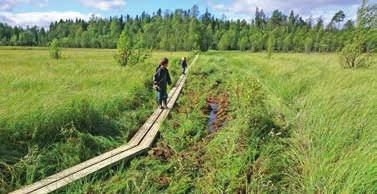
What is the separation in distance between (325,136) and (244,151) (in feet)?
4.78

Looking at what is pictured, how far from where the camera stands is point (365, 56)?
17281mm

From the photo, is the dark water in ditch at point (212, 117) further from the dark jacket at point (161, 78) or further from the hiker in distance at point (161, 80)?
the dark jacket at point (161, 78)

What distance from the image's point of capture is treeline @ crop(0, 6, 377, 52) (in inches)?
3086

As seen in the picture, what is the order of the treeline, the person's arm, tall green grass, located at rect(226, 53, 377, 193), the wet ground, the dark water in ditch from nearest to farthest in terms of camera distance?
tall green grass, located at rect(226, 53, 377, 193) < the dark water in ditch < the wet ground < the person's arm < the treeline

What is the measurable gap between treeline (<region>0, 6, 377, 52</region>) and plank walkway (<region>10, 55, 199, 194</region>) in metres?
52.3

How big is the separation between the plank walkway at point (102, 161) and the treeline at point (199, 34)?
52282 millimetres

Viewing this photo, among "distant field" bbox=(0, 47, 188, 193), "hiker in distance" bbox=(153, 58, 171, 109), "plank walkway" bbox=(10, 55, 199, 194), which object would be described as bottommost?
"plank walkway" bbox=(10, 55, 199, 194)

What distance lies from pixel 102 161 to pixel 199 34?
74.4m

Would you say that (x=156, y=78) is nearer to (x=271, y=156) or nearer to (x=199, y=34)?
(x=271, y=156)

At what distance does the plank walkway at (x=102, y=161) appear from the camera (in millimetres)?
4562

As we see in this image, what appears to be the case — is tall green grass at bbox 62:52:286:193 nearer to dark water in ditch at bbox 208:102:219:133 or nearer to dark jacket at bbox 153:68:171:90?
dark water in ditch at bbox 208:102:219:133

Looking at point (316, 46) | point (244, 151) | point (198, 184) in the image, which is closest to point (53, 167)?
point (198, 184)

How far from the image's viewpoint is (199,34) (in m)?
77.9

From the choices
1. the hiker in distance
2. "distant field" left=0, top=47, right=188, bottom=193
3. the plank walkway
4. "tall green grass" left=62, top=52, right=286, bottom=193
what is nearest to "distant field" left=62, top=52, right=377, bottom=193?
"tall green grass" left=62, top=52, right=286, bottom=193
